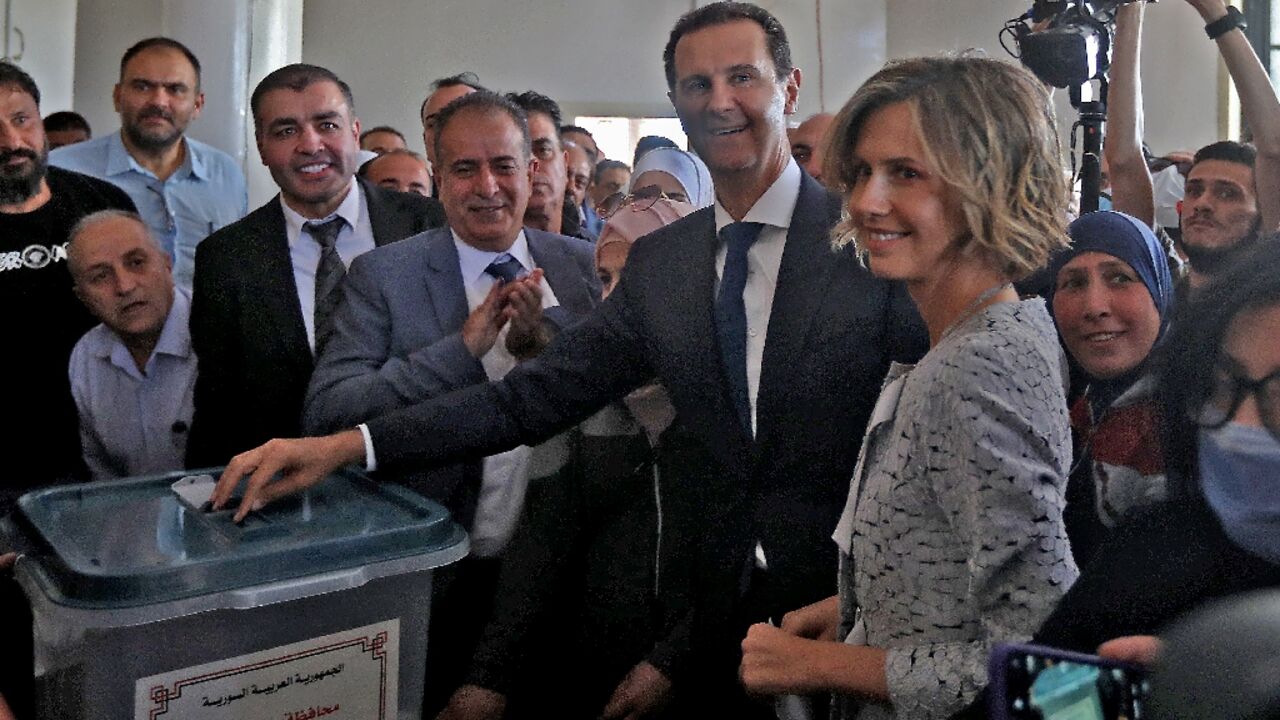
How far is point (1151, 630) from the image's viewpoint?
658 millimetres

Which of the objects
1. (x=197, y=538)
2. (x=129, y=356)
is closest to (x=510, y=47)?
(x=129, y=356)

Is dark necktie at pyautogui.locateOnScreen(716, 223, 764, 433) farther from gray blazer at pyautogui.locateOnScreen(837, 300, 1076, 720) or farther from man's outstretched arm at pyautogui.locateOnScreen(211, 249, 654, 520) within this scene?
gray blazer at pyautogui.locateOnScreen(837, 300, 1076, 720)

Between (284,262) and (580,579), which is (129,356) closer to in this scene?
(284,262)

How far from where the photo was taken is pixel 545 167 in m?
2.55

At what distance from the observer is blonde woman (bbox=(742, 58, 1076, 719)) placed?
0.92 meters

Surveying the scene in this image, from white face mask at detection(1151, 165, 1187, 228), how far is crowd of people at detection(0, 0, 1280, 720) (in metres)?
1.62

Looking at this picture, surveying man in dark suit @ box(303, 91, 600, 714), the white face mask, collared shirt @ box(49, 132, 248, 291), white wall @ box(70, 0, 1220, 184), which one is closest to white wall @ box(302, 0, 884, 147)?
white wall @ box(70, 0, 1220, 184)

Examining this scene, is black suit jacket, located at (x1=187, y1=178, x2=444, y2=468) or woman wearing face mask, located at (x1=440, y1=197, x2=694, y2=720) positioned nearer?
woman wearing face mask, located at (x1=440, y1=197, x2=694, y2=720)

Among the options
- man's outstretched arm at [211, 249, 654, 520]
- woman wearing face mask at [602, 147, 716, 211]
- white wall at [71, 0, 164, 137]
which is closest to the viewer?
man's outstretched arm at [211, 249, 654, 520]

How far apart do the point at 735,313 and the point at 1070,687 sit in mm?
950

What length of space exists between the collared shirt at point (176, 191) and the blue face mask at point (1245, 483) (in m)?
3.07

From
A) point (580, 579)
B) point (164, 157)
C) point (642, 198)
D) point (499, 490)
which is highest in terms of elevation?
point (164, 157)

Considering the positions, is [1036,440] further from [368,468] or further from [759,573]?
[368,468]

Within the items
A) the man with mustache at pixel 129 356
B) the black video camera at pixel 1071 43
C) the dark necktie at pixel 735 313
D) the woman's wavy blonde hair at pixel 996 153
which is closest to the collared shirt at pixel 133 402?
the man with mustache at pixel 129 356
